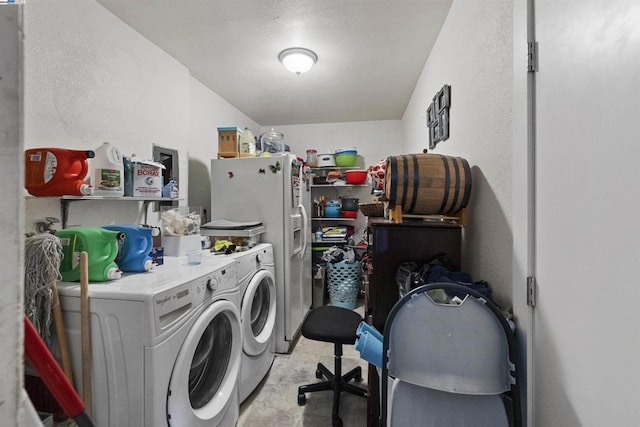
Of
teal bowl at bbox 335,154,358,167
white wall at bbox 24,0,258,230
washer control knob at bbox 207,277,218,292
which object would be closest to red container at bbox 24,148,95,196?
white wall at bbox 24,0,258,230

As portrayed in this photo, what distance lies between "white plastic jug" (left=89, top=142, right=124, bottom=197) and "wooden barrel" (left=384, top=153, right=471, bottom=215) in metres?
1.46

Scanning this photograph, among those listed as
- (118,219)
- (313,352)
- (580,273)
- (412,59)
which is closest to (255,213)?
(118,219)

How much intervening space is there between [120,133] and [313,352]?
2.27m

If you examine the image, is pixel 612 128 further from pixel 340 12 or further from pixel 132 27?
pixel 132 27

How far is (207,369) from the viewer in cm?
148

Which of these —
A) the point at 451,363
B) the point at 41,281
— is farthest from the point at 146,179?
the point at 451,363

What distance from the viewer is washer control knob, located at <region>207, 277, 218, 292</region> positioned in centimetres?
130

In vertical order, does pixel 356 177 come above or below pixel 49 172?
above

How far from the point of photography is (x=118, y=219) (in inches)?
70.2

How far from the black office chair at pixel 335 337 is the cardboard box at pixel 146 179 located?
130cm

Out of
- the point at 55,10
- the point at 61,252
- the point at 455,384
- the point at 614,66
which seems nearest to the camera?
the point at 614,66

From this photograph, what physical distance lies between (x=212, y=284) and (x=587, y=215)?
4.54ft

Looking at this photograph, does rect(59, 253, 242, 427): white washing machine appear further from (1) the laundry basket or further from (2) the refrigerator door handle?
(1) the laundry basket

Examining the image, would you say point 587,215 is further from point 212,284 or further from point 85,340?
point 85,340
